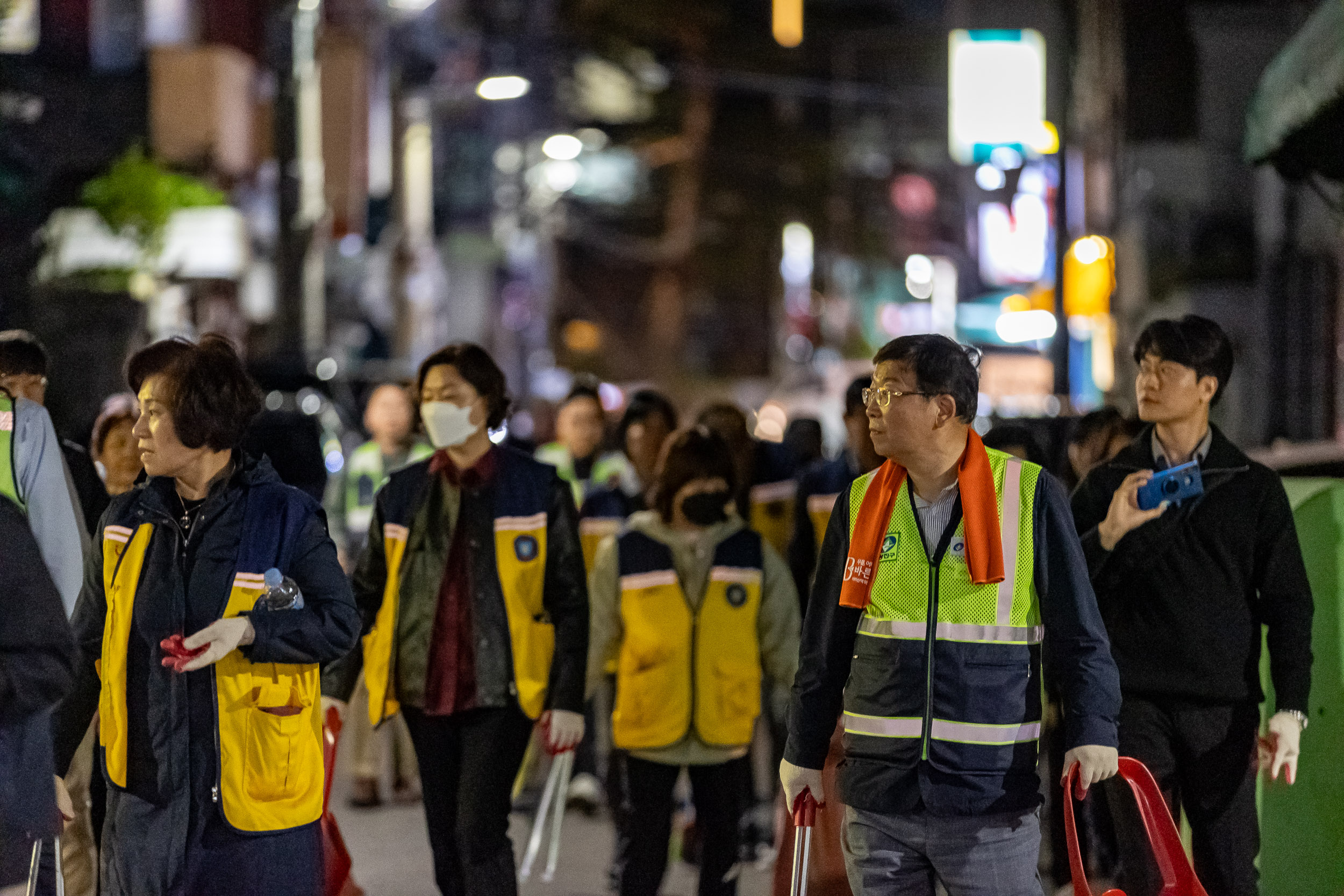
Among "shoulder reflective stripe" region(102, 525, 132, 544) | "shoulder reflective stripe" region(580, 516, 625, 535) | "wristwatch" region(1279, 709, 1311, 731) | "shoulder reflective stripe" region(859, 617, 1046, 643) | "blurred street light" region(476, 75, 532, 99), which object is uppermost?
"blurred street light" region(476, 75, 532, 99)

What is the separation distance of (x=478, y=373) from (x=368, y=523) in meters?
3.15

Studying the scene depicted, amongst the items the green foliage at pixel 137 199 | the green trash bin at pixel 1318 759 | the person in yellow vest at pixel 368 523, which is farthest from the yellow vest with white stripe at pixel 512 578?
the green foliage at pixel 137 199

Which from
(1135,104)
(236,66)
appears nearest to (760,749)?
(1135,104)

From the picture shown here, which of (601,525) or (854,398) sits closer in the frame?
(854,398)

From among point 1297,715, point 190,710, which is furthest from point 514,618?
point 1297,715

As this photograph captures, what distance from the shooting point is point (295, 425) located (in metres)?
7.21

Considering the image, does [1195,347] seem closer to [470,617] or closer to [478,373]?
[478,373]

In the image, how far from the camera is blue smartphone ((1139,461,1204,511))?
5008 millimetres

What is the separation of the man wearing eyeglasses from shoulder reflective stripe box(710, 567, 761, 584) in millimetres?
2081

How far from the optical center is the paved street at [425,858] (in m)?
7.27

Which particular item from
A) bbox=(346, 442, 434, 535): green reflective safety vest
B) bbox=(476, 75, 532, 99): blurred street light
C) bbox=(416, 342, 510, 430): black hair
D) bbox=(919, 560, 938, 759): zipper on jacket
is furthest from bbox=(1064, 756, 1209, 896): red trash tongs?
bbox=(476, 75, 532, 99): blurred street light

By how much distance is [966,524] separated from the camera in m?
3.88

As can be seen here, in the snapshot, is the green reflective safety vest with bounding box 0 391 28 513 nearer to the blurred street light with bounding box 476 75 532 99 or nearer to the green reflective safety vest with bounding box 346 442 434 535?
the green reflective safety vest with bounding box 346 442 434 535

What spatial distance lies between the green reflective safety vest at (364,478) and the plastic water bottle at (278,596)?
6.15 metres
